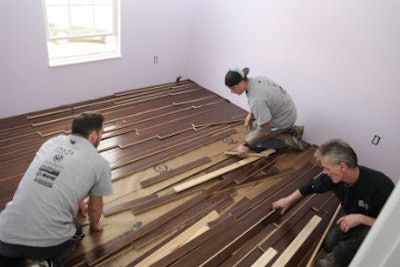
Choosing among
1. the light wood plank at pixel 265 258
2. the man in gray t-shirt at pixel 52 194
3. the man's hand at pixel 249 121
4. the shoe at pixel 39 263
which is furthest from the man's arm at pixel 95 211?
the man's hand at pixel 249 121

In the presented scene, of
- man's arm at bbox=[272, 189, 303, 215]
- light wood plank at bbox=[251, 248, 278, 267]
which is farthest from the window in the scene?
light wood plank at bbox=[251, 248, 278, 267]

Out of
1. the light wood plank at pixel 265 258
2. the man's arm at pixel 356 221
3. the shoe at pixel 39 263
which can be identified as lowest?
the light wood plank at pixel 265 258

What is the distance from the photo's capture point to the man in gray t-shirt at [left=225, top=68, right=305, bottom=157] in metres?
3.17

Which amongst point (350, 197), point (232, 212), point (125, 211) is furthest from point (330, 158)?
point (125, 211)

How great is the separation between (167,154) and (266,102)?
4.18ft

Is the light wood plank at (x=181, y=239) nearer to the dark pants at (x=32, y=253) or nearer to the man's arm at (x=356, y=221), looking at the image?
the dark pants at (x=32, y=253)

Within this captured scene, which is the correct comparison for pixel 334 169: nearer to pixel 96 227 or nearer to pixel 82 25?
pixel 96 227

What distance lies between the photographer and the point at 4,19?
10.8 feet

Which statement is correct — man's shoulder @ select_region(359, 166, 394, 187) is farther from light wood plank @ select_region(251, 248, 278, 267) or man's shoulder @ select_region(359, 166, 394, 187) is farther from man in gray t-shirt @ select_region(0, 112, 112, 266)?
man in gray t-shirt @ select_region(0, 112, 112, 266)

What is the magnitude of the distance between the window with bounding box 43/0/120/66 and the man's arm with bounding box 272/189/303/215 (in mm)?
3135

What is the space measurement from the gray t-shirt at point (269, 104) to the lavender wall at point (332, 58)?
0.51 meters

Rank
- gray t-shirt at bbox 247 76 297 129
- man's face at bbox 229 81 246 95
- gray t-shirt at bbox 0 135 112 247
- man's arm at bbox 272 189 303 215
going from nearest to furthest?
gray t-shirt at bbox 0 135 112 247 < man's arm at bbox 272 189 303 215 < man's face at bbox 229 81 246 95 < gray t-shirt at bbox 247 76 297 129

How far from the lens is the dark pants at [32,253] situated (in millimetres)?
1784

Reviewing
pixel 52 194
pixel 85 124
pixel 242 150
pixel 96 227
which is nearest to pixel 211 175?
pixel 242 150
